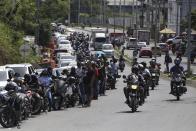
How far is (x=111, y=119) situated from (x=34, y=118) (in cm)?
258

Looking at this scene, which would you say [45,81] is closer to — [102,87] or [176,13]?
[102,87]

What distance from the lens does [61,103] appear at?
26.6 m

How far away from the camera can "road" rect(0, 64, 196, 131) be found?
66.7 ft

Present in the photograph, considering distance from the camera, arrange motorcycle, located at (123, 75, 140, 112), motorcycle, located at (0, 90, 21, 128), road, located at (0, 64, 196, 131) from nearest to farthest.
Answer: motorcycle, located at (0, 90, 21, 128)
road, located at (0, 64, 196, 131)
motorcycle, located at (123, 75, 140, 112)

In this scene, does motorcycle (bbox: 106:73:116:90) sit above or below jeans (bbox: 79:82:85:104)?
below

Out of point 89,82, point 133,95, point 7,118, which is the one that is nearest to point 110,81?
point 89,82

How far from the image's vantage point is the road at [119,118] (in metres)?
20.3

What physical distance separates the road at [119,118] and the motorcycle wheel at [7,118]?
197 millimetres

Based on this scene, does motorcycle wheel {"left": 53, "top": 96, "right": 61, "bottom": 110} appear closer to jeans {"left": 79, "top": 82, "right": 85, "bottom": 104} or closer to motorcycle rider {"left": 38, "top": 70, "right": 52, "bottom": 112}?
motorcycle rider {"left": 38, "top": 70, "right": 52, "bottom": 112}

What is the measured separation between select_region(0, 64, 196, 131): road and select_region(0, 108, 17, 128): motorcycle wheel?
20 cm

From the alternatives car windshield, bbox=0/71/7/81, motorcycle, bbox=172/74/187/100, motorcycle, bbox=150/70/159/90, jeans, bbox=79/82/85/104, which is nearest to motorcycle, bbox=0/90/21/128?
jeans, bbox=79/82/85/104

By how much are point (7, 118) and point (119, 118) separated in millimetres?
4226

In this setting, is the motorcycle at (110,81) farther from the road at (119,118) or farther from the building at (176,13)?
the building at (176,13)

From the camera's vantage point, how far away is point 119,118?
23016mm
